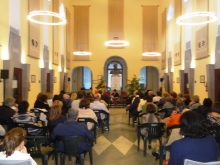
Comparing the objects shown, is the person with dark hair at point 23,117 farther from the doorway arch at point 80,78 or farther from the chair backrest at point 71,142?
the doorway arch at point 80,78

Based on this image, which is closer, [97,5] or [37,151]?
[37,151]

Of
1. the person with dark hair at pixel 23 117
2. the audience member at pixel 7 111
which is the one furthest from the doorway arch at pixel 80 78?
the person with dark hair at pixel 23 117

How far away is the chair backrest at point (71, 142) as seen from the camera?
3.97 meters

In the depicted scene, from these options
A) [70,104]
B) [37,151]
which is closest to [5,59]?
[70,104]

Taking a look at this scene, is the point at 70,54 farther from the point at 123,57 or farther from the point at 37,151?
the point at 37,151

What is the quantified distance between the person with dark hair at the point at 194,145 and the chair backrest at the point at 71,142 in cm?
177

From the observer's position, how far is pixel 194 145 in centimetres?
249

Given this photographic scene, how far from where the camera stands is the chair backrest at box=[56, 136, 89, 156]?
397 centimetres

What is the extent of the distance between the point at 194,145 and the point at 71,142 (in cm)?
208

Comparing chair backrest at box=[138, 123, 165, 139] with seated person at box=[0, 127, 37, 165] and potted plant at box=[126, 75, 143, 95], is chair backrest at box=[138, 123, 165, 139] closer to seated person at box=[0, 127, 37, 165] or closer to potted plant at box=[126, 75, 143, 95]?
seated person at box=[0, 127, 37, 165]

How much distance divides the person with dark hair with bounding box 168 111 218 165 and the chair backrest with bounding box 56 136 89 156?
1.77 m

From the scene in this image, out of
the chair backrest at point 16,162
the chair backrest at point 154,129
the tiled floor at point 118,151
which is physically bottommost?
the tiled floor at point 118,151

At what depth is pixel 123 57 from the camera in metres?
18.9

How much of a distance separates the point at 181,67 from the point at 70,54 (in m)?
8.35
